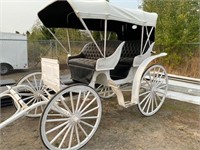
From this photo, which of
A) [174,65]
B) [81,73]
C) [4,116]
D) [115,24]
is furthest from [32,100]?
[174,65]

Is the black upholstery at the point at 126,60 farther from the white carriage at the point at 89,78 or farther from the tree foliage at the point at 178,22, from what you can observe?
the tree foliage at the point at 178,22

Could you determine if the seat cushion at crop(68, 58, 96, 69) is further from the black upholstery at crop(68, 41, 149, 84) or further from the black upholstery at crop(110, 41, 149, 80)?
the black upholstery at crop(110, 41, 149, 80)

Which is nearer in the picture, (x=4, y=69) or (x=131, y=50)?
(x=131, y=50)

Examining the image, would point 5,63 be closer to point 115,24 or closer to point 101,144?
point 115,24

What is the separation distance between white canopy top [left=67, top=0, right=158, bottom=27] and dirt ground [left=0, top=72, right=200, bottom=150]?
1712mm

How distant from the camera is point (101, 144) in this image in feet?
9.45

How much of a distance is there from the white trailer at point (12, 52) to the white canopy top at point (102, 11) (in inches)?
254

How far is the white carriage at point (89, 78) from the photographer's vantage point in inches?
106

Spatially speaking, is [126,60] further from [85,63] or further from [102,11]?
[102,11]

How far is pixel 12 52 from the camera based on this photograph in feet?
28.9

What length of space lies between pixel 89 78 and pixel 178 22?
5.53 m

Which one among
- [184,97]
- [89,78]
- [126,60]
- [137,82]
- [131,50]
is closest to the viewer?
[89,78]

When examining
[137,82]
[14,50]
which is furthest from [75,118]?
[14,50]

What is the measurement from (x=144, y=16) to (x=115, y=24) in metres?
0.90
